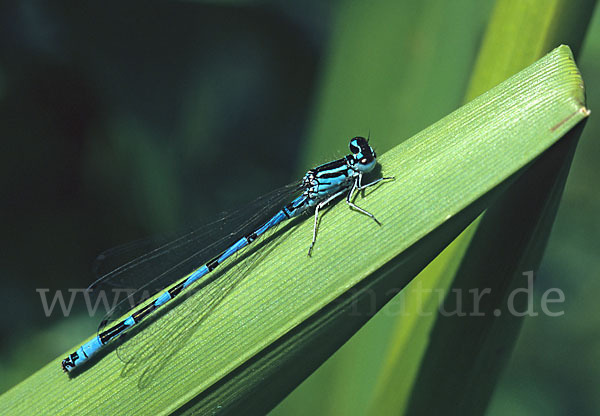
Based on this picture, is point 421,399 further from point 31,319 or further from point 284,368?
point 31,319

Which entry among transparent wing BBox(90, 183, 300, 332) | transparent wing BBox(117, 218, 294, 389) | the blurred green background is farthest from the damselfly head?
the blurred green background

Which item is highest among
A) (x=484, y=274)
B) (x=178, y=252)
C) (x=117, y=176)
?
(x=117, y=176)

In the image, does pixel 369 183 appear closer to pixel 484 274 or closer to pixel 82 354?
pixel 484 274

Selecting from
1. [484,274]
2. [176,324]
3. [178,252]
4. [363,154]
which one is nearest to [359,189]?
[363,154]

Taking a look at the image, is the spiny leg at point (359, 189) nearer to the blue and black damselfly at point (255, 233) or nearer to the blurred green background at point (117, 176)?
the blue and black damselfly at point (255, 233)

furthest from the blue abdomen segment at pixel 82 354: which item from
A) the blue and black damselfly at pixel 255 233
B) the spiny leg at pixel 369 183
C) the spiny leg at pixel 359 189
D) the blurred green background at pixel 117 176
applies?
the blurred green background at pixel 117 176

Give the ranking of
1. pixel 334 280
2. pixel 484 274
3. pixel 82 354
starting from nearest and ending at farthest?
pixel 334 280 < pixel 484 274 < pixel 82 354

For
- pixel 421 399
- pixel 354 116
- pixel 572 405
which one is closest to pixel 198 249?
pixel 354 116

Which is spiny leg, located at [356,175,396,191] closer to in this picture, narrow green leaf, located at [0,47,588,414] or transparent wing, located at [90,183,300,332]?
narrow green leaf, located at [0,47,588,414]

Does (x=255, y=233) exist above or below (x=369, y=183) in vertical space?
above
